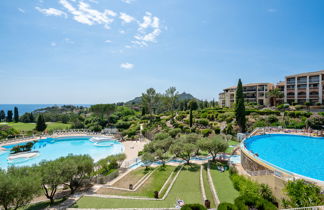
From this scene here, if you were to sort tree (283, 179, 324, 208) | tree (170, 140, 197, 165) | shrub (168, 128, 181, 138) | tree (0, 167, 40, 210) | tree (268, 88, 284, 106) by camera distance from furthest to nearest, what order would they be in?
tree (268, 88, 284, 106), shrub (168, 128, 181, 138), tree (170, 140, 197, 165), tree (0, 167, 40, 210), tree (283, 179, 324, 208)

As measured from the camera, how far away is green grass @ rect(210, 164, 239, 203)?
11.4m

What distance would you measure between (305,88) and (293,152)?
39816 mm

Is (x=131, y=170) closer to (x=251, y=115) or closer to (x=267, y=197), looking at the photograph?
(x=267, y=197)

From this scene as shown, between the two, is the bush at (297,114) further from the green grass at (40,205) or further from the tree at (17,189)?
the tree at (17,189)

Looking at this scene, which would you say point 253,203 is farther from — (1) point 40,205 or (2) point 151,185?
(1) point 40,205

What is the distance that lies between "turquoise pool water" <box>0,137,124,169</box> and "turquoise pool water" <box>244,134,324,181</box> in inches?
949

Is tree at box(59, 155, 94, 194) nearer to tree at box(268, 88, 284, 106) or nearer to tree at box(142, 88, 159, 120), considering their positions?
tree at box(142, 88, 159, 120)

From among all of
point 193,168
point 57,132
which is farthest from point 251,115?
point 57,132

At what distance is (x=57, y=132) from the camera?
48.0 metres

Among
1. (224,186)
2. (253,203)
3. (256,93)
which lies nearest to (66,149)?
(224,186)

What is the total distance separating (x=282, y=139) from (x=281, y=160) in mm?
10258

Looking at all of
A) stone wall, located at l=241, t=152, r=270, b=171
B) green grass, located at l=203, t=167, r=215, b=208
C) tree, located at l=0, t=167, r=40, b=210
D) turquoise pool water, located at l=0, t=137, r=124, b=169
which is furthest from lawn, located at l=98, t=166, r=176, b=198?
turquoise pool water, located at l=0, t=137, r=124, b=169

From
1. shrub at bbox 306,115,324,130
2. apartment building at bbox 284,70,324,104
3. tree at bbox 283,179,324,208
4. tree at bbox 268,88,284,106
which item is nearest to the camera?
tree at bbox 283,179,324,208

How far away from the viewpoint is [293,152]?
1816cm
